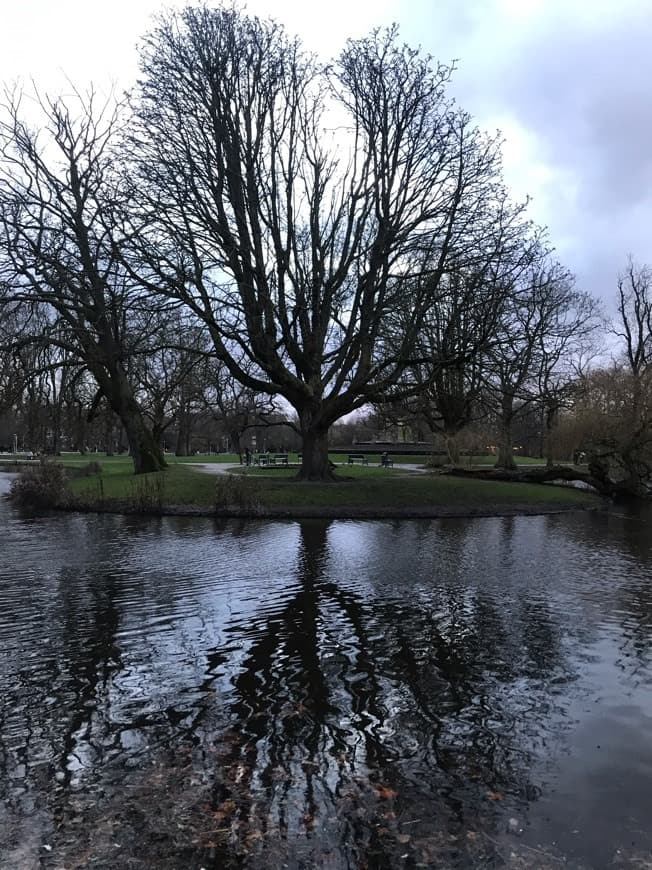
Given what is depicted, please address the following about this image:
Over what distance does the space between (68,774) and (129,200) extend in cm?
2072

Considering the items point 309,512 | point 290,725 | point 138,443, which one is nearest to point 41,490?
point 138,443

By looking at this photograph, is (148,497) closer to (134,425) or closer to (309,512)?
(309,512)

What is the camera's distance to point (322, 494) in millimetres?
22594

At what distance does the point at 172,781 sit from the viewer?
429 centimetres

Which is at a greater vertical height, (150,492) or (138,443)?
(138,443)

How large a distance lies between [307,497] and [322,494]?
0.64 meters

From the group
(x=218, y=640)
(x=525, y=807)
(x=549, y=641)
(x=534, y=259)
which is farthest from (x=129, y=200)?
(x=525, y=807)

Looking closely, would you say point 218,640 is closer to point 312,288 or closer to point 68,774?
point 68,774

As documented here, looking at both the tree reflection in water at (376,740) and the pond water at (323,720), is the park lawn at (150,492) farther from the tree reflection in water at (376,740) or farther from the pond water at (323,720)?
the tree reflection in water at (376,740)

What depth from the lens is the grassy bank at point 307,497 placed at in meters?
21.4

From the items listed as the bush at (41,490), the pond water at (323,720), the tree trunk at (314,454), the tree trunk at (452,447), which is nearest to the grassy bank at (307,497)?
the bush at (41,490)

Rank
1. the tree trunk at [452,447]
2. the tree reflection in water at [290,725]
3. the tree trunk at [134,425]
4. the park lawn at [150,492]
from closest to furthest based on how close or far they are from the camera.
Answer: the tree reflection in water at [290,725]
the park lawn at [150,492]
the tree trunk at [134,425]
the tree trunk at [452,447]

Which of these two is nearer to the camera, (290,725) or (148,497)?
(290,725)

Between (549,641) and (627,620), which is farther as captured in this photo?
(627,620)
